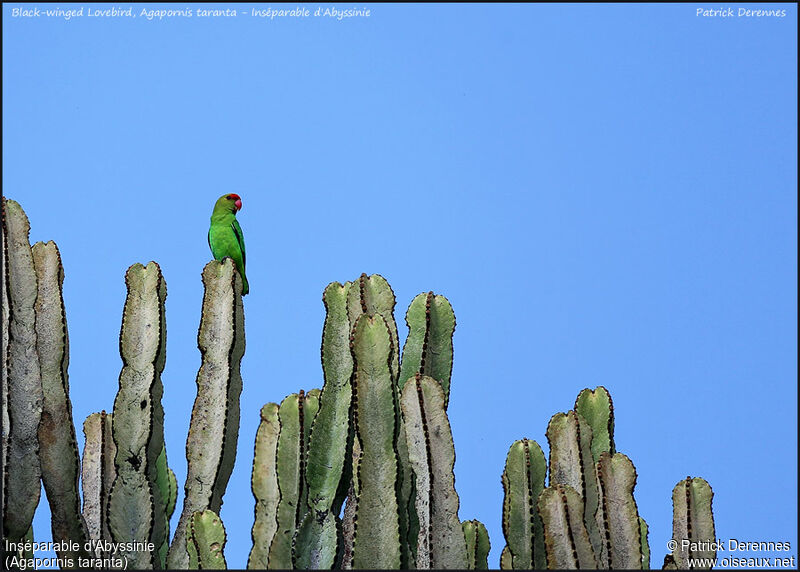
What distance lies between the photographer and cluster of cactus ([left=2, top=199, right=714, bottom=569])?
352 cm

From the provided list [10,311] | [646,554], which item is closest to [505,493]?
[646,554]

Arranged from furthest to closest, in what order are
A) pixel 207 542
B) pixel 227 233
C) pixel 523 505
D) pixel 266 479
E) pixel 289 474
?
pixel 227 233, pixel 523 505, pixel 266 479, pixel 289 474, pixel 207 542

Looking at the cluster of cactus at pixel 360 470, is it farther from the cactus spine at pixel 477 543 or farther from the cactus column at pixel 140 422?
the cactus column at pixel 140 422

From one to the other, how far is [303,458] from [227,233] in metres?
2.52

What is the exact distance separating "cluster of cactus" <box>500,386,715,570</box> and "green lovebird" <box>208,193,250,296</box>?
2.43 metres

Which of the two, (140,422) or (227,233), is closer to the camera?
(140,422)

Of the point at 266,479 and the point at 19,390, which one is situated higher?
the point at 19,390

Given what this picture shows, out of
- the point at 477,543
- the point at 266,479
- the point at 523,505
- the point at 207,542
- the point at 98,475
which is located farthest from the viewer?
the point at 98,475

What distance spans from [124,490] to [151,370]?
519 mm

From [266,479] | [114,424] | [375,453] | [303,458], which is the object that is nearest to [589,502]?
[375,453]

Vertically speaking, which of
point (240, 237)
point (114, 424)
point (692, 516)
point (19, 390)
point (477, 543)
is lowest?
point (477, 543)

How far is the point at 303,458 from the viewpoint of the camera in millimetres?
3648

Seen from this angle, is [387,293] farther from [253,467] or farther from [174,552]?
[174,552]

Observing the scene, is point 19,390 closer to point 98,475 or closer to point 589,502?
point 98,475
